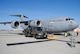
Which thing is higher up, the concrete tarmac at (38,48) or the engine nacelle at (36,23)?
the engine nacelle at (36,23)

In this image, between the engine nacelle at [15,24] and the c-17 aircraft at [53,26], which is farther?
the engine nacelle at [15,24]

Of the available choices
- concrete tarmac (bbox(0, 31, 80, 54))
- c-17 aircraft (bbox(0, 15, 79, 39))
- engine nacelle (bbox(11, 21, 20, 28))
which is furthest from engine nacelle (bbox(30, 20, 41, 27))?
concrete tarmac (bbox(0, 31, 80, 54))

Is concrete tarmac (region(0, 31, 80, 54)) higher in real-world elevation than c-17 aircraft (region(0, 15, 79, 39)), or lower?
lower

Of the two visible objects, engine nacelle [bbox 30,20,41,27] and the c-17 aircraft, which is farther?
engine nacelle [bbox 30,20,41,27]

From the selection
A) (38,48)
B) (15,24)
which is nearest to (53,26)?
(15,24)

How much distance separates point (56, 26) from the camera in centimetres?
1939

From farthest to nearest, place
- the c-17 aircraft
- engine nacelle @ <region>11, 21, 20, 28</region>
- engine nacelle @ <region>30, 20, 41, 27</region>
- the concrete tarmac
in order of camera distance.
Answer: engine nacelle @ <region>11, 21, 20, 28</region> → engine nacelle @ <region>30, 20, 41, 27</region> → the c-17 aircraft → the concrete tarmac

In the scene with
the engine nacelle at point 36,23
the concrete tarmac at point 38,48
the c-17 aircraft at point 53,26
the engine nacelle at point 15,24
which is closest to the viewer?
the concrete tarmac at point 38,48

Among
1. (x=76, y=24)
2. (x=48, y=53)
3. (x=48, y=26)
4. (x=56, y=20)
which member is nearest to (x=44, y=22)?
(x=48, y=26)

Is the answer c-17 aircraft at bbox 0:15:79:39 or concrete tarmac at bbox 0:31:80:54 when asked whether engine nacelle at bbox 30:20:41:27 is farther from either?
concrete tarmac at bbox 0:31:80:54

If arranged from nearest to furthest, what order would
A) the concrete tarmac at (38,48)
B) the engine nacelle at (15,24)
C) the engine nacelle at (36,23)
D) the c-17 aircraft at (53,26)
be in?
1. the concrete tarmac at (38,48)
2. the c-17 aircraft at (53,26)
3. the engine nacelle at (36,23)
4. the engine nacelle at (15,24)

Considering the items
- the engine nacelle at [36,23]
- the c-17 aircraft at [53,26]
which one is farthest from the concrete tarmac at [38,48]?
the engine nacelle at [36,23]

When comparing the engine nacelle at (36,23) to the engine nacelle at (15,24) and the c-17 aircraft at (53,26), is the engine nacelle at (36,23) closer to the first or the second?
the c-17 aircraft at (53,26)

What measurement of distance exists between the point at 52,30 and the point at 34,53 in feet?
43.5
